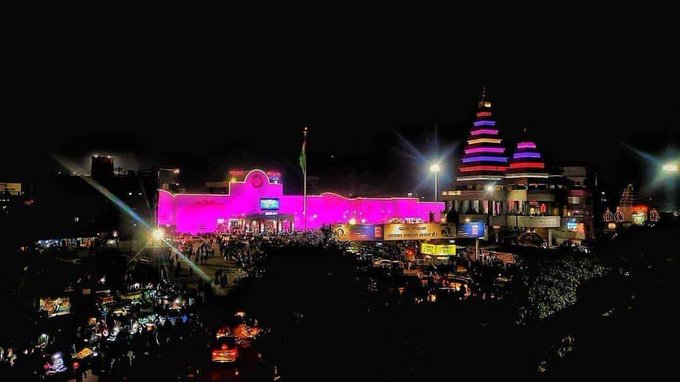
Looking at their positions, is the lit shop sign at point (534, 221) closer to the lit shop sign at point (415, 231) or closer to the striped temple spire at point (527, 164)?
the striped temple spire at point (527, 164)

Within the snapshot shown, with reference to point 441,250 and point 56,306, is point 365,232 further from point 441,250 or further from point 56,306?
point 56,306

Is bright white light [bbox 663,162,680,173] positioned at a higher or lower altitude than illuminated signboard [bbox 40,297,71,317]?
higher

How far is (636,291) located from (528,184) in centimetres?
3031

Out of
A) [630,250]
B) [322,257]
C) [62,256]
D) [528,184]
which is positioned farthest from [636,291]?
[528,184]

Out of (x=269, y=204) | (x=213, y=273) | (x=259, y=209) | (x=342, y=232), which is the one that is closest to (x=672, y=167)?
(x=269, y=204)

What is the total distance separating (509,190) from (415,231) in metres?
23.8

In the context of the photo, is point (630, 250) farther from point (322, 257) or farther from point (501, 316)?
point (322, 257)

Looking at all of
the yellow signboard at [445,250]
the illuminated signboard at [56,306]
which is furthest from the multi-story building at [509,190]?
the illuminated signboard at [56,306]

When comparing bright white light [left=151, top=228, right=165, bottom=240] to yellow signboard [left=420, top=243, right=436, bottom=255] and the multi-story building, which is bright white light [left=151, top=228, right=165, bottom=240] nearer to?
yellow signboard [left=420, top=243, right=436, bottom=255]

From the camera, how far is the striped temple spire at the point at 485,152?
43344 mm

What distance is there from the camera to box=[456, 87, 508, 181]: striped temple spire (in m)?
43.3

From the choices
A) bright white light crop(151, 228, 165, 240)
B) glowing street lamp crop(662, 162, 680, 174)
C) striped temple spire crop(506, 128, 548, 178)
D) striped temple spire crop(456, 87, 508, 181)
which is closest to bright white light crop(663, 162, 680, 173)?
glowing street lamp crop(662, 162, 680, 174)

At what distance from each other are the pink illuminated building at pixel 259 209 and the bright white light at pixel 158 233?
1.47 meters

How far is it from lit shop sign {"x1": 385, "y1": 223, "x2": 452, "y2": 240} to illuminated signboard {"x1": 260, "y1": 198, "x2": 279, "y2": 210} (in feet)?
75.0
